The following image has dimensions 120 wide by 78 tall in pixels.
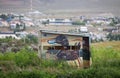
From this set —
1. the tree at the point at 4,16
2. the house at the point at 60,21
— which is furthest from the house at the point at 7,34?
the house at the point at 60,21

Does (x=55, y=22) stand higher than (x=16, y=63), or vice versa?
(x=55, y=22)

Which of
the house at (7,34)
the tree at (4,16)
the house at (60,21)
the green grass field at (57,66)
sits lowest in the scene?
the green grass field at (57,66)

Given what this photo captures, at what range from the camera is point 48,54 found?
11836 mm

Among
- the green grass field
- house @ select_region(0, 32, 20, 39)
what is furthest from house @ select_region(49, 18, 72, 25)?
the green grass field

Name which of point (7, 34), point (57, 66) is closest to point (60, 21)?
point (7, 34)

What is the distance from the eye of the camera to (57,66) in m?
11.4

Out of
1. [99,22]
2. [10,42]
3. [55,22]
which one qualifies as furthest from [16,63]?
[99,22]

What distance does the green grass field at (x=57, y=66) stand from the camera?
10.1 meters

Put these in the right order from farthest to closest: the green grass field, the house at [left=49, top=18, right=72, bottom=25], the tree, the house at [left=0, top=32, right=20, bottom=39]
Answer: the tree, the house at [left=49, top=18, right=72, bottom=25], the house at [left=0, top=32, right=20, bottom=39], the green grass field

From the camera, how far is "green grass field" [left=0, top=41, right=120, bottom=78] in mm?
10142

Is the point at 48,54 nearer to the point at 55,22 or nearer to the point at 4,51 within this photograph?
the point at 4,51

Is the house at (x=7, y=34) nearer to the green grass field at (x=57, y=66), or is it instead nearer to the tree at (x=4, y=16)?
the tree at (x=4, y=16)

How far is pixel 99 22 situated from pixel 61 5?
1842mm

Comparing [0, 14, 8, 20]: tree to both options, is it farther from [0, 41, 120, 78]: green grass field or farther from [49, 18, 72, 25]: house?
[0, 41, 120, 78]: green grass field
